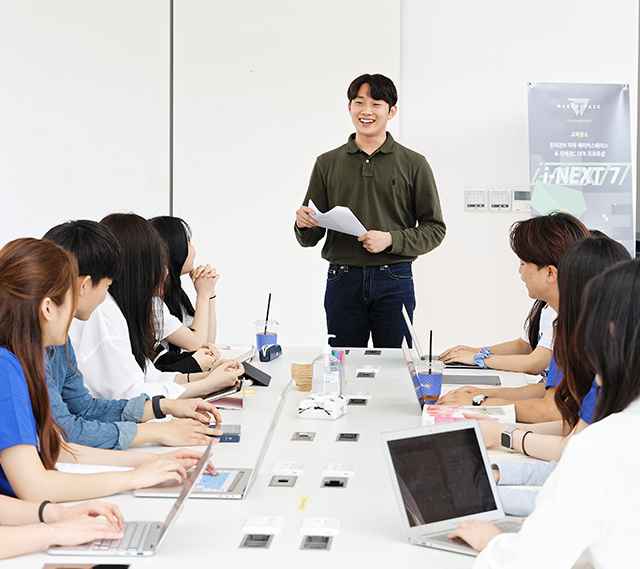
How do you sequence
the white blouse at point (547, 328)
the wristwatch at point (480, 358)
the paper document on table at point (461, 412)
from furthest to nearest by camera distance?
the wristwatch at point (480, 358)
the white blouse at point (547, 328)
the paper document on table at point (461, 412)

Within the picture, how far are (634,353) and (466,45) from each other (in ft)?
13.1

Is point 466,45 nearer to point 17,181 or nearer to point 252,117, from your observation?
point 252,117

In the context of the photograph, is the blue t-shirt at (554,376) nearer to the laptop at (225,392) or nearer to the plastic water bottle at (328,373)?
the plastic water bottle at (328,373)

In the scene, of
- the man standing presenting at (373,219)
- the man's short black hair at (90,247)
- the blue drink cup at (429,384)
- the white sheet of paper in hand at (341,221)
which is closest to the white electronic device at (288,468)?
the blue drink cup at (429,384)

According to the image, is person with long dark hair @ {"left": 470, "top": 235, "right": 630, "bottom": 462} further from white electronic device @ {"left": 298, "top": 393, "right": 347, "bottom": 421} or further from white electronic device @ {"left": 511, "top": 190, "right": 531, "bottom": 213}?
white electronic device @ {"left": 511, "top": 190, "right": 531, "bottom": 213}

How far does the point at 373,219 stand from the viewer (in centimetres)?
338

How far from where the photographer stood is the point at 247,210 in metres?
4.63

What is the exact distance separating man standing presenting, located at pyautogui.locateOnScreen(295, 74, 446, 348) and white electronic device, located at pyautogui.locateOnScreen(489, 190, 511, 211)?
1316 mm

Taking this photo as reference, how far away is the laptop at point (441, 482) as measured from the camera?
117 cm

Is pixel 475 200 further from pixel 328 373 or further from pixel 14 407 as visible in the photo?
pixel 14 407

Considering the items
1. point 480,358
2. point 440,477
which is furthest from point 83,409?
point 480,358

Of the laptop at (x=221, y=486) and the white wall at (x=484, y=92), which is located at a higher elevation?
the white wall at (x=484, y=92)

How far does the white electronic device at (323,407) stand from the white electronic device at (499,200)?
9.55ft

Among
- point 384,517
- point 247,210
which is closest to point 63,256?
point 384,517
